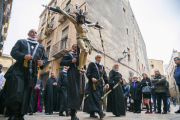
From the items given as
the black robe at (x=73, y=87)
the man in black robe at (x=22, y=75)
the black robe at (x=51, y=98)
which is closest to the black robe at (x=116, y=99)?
the black robe at (x=73, y=87)

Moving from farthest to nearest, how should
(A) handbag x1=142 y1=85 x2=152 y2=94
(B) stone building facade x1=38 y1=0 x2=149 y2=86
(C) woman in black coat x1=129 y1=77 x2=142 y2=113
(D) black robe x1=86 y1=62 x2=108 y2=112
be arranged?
1. (B) stone building facade x1=38 y1=0 x2=149 y2=86
2. (C) woman in black coat x1=129 y1=77 x2=142 y2=113
3. (A) handbag x1=142 y1=85 x2=152 y2=94
4. (D) black robe x1=86 y1=62 x2=108 y2=112

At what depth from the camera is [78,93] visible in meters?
3.16

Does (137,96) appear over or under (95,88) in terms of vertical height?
under

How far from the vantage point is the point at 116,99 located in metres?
4.77

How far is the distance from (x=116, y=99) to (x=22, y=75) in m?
3.26

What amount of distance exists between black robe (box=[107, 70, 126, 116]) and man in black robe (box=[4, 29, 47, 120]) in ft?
9.59

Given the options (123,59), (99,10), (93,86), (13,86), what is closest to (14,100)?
(13,86)

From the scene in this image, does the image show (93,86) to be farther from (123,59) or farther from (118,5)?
(118,5)

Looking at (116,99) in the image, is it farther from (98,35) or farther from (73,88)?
(98,35)

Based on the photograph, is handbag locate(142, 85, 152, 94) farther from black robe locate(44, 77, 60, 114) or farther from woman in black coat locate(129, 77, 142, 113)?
black robe locate(44, 77, 60, 114)

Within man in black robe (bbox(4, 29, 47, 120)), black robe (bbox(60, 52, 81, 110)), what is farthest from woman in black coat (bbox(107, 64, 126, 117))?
man in black robe (bbox(4, 29, 47, 120))

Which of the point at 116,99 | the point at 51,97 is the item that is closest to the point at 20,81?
the point at 116,99

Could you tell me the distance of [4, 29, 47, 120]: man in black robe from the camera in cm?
245

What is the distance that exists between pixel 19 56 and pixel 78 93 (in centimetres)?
147
